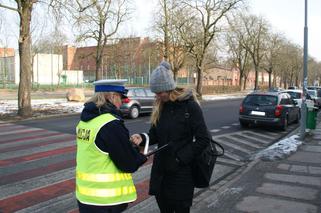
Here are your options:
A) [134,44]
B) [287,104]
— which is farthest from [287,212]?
[134,44]

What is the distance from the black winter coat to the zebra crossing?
2369 mm

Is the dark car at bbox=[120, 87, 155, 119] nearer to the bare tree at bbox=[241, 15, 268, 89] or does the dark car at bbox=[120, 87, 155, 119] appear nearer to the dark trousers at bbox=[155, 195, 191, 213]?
the dark trousers at bbox=[155, 195, 191, 213]

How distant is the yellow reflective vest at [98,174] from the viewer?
2.94 meters

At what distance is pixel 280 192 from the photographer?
677 cm

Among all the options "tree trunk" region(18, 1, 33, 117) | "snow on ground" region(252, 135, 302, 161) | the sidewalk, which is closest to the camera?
the sidewalk

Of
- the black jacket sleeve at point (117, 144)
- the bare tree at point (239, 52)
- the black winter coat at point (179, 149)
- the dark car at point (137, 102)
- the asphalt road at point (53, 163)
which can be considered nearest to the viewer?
the black jacket sleeve at point (117, 144)

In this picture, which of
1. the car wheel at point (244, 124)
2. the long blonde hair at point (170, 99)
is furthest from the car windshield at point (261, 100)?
the long blonde hair at point (170, 99)

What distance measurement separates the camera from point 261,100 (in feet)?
53.6

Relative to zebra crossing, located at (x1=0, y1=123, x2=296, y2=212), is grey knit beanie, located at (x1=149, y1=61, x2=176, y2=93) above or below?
above

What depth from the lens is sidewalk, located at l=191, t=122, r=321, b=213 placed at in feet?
19.4

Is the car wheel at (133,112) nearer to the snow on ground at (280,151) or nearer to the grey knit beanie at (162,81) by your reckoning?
the snow on ground at (280,151)

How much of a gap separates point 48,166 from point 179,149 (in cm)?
569

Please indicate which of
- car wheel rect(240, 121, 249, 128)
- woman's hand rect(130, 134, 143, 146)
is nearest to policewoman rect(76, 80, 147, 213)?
woman's hand rect(130, 134, 143, 146)

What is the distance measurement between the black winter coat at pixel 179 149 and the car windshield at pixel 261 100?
1311 centimetres
